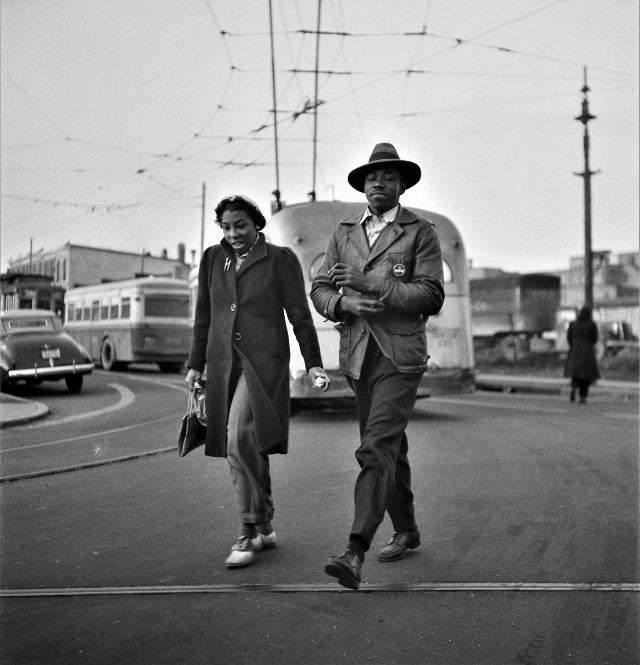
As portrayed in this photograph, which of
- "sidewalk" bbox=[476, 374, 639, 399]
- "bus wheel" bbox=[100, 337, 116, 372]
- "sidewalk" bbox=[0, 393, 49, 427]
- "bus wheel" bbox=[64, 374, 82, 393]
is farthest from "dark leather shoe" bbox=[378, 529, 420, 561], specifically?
"bus wheel" bbox=[100, 337, 116, 372]

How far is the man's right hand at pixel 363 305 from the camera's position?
3.93m

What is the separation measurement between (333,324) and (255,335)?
625 cm

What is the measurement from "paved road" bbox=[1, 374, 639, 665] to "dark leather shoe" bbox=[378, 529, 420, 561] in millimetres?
71

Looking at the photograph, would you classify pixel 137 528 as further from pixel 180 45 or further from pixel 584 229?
pixel 584 229

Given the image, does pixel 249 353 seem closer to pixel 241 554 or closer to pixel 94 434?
pixel 241 554

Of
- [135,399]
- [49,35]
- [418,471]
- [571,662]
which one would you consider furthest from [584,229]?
[571,662]

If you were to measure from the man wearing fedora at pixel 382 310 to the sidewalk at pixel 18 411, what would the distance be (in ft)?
27.1

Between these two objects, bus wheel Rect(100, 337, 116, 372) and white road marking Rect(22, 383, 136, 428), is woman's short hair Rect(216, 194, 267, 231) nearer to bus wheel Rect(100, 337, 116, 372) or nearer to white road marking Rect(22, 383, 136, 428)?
white road marking Rect(22, 383, 136, 428)

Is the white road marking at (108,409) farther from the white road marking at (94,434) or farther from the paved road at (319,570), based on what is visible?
the paved road at (319,570)

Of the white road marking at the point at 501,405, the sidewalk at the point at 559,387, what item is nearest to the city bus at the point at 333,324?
the white road marking at the point at 501,405

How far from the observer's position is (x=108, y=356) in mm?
27766

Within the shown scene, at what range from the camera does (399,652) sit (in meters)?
3.04

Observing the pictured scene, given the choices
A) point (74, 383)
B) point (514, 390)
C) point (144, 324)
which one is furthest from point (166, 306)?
point (514, 390)

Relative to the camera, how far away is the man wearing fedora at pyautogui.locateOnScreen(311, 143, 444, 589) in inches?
154
